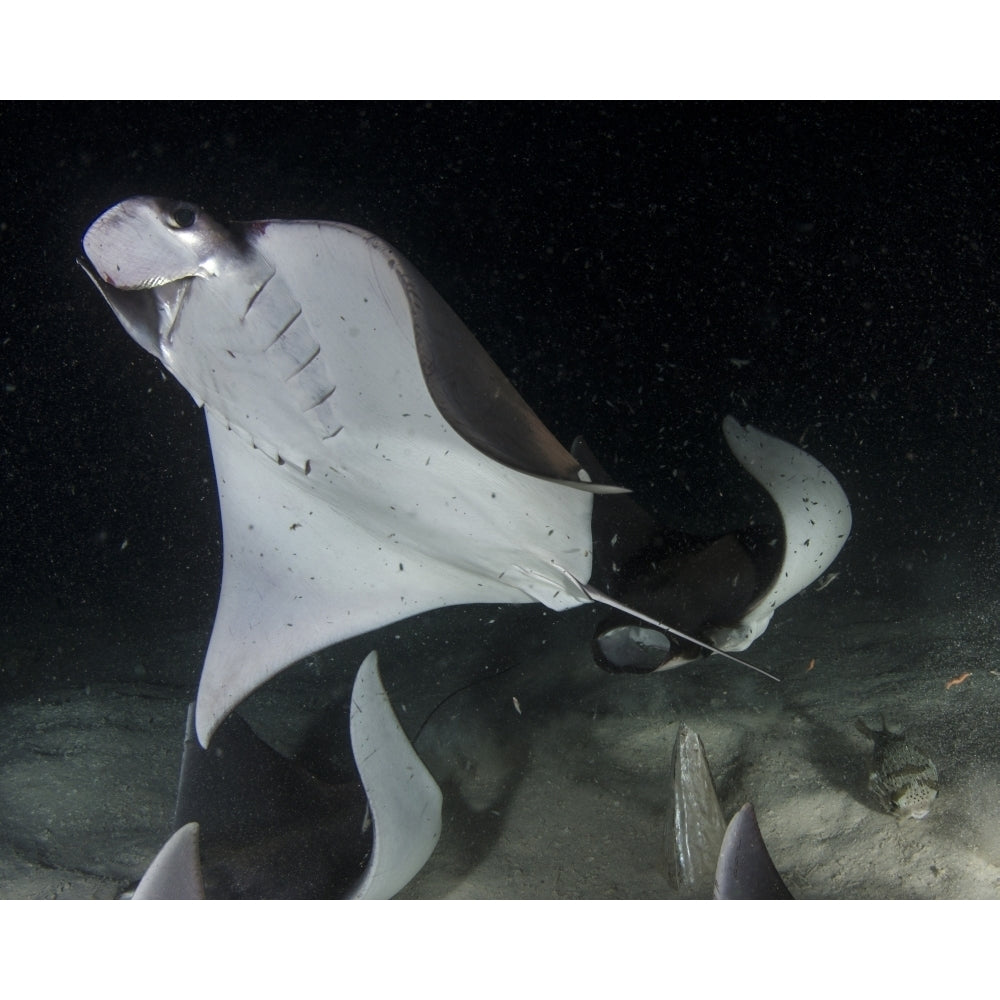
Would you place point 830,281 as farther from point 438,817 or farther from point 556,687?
point 438,817

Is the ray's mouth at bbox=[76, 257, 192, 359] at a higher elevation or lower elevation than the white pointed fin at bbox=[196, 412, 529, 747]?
higher

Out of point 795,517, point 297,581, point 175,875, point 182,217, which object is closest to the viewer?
point 182,217

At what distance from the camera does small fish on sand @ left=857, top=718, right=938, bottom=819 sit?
5.20ft

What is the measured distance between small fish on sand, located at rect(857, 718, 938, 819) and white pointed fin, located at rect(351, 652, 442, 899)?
1.28 m

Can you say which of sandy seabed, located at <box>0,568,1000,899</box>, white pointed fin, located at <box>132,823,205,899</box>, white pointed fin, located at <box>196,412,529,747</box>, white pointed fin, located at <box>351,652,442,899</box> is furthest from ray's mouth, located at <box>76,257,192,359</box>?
sandy seabed, located at <box>0,568,1000,899</box>

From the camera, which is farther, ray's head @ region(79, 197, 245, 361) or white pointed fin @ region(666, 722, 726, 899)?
white pointed fin @ region(666, 722, 726, 899)

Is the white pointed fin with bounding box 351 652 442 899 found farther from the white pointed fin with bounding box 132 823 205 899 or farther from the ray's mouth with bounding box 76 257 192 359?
the ray's mouth with bounding box 76 257 192 359

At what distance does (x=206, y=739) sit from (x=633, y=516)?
1.57 m

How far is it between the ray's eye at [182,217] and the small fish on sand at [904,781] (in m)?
2.22

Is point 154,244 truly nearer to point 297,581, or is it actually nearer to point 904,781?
point 297,581

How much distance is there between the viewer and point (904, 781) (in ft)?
5.24

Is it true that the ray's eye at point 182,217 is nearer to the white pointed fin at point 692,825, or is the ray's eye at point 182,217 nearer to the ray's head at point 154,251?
the ray's head at point 154,251

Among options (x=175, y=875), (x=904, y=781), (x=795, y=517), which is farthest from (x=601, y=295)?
(x=175, y=875)

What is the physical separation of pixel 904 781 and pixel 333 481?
1834mm
